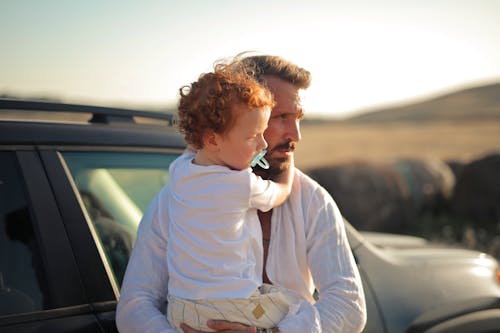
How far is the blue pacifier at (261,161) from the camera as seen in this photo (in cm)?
211

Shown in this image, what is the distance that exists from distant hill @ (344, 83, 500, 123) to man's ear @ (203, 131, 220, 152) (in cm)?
6008

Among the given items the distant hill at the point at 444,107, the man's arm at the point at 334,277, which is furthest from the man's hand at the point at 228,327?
the distant hill at the point at 444,107

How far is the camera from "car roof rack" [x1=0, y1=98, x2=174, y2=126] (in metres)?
2.46

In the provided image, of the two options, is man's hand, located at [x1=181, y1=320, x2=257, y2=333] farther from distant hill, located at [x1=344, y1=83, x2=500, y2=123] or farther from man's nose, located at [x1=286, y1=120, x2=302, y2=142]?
distant hill, located at [x1=344, y1=83, x2=500, y2=123]

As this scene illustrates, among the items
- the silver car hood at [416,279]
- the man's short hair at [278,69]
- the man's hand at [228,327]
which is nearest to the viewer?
the man's hand at [228,327]

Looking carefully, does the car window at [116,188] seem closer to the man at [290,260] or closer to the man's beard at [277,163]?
the man at [290,260]

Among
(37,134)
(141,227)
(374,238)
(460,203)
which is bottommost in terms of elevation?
(460,203)

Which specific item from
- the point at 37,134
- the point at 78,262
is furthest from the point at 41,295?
the point at 37,134

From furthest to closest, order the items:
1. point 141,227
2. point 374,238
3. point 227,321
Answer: point 374,238, point 141,227, point 227,321

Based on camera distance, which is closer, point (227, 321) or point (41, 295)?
point (227, 321)

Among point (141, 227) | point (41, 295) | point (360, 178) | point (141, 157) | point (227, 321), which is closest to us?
point (227, 321)

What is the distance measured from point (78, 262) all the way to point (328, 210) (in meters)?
0.92

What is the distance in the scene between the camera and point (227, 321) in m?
1.94

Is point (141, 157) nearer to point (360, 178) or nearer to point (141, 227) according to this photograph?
point (141, 227)
